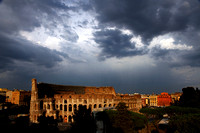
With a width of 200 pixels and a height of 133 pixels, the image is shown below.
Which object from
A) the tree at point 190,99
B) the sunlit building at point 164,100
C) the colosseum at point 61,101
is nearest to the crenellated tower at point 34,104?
the colosseum at point 61,101

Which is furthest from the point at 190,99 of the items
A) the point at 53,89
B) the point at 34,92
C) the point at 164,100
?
the point at 34,92

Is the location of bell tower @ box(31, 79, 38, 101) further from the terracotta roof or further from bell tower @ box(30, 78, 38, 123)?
the terracotta roof

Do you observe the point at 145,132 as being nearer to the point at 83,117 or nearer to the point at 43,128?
the point at 83,117

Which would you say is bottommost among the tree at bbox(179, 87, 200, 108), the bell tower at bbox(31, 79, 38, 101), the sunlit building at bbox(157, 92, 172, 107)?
the sunlit building at bbox(157, 92, 172, 107)

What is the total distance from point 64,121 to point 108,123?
28.4 meters

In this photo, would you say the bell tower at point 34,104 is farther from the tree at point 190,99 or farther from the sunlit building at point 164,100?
the sunlit building at point 164,100

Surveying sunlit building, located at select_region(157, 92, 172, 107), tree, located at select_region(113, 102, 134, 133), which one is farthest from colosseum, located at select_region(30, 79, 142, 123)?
sunlit building, located at select_region(157, 92, 172, 107)

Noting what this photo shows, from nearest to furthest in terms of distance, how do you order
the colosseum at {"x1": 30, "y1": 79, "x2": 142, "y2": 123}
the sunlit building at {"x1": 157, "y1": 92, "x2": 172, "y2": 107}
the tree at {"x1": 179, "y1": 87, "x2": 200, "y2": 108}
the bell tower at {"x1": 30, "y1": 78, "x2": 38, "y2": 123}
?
the tree at {"x1": 179, "y1": 87, "x2": 200, "y2": 108}, the bell tower at {"x1": 30, "y1": 78, "x2": 38, "y2": 123}, the colosseum at {"x1": 30, "y1": 79, "x2": 142, "y2": 123}, the sunlit building at {"x1": 157, "y1": 92, "x2": 172, "y2": 107}

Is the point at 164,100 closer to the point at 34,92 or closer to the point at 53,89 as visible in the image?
the point at 53,89

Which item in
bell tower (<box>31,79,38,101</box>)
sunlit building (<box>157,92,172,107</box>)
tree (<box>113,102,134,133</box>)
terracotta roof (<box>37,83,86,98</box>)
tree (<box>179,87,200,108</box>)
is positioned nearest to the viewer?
tree (<box>113,102,134,133</box>)

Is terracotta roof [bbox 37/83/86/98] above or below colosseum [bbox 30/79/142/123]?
above

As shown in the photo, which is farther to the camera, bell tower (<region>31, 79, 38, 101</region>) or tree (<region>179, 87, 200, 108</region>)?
bell tower (<region>31, 79, 38, 101</region>)

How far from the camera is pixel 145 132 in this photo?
139 ft

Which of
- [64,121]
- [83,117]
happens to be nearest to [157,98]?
[64,121]
